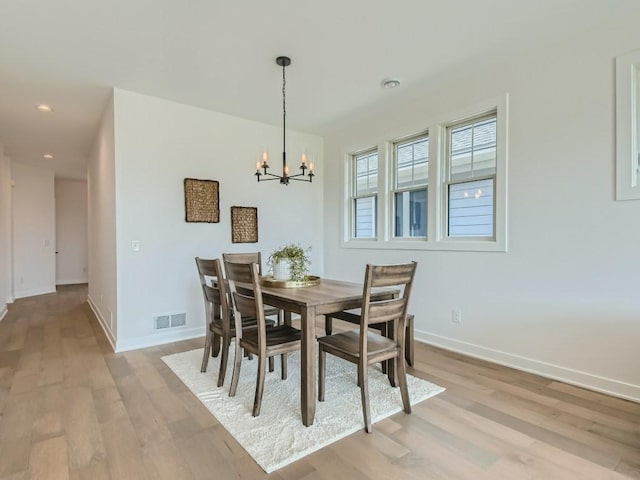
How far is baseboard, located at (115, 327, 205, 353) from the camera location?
345 centimetres

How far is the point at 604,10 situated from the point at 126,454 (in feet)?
13.3

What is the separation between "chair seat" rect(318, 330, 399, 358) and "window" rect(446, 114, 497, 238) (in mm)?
Result: 1683

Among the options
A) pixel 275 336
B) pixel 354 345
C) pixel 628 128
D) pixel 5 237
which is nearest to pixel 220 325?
pixel 275 336

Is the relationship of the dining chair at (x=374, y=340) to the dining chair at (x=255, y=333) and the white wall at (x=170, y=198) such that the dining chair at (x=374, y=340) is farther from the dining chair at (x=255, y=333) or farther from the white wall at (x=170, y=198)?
the white wall at (x=170, y=198)

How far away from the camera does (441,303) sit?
3562mm

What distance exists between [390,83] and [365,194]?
5.06 feet

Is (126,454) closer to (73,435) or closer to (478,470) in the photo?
(73,435)

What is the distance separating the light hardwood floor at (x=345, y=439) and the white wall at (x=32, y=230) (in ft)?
15.9

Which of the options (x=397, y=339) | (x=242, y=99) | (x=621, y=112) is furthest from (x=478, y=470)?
(x=242, y=99)

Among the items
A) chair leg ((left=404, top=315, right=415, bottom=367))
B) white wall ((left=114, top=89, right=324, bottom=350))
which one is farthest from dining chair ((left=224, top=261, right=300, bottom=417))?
white wall ((left=114, top=89, right=324, bottom=350))

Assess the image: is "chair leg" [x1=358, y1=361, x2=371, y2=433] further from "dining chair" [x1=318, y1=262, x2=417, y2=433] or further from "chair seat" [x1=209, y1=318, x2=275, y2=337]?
"chair seat" [x1=209, y1=318, x2=275, y2=337]

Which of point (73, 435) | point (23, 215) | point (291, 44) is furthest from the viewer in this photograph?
point (23, 215)

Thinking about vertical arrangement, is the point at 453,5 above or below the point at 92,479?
above

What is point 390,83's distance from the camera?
134 inches
